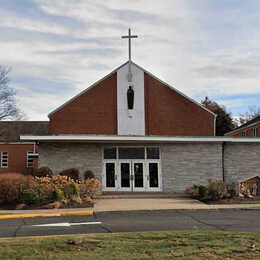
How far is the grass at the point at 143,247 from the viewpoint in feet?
22.0

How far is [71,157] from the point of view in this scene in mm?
23203

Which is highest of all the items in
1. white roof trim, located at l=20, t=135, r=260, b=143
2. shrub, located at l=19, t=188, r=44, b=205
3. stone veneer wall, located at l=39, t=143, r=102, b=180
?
white roof trim, located at l=20, t=135, r=260, b=143

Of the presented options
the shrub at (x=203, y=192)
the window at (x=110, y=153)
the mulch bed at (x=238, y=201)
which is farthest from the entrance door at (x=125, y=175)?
the mulch bed at (x=238, y=201)

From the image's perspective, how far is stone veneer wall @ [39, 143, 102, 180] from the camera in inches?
903

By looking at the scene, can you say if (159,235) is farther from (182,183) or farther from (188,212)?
(182,183)

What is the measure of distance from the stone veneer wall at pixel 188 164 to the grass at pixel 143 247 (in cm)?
1500

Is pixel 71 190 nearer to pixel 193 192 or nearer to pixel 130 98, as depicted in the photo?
pixel 193 192

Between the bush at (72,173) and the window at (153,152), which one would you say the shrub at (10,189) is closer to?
the bush at (72,173)

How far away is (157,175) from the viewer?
23.9 m

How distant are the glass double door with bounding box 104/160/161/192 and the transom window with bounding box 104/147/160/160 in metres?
0.33

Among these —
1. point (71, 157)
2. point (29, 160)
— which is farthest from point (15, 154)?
point (71, 157)

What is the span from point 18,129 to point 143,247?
42.1 m

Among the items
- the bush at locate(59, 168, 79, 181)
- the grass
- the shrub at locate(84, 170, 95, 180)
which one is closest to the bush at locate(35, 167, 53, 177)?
the bush at locate(59, 168, 79, 181)

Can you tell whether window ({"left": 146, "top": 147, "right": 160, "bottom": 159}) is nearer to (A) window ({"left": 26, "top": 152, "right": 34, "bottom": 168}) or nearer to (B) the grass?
(B) the grass
